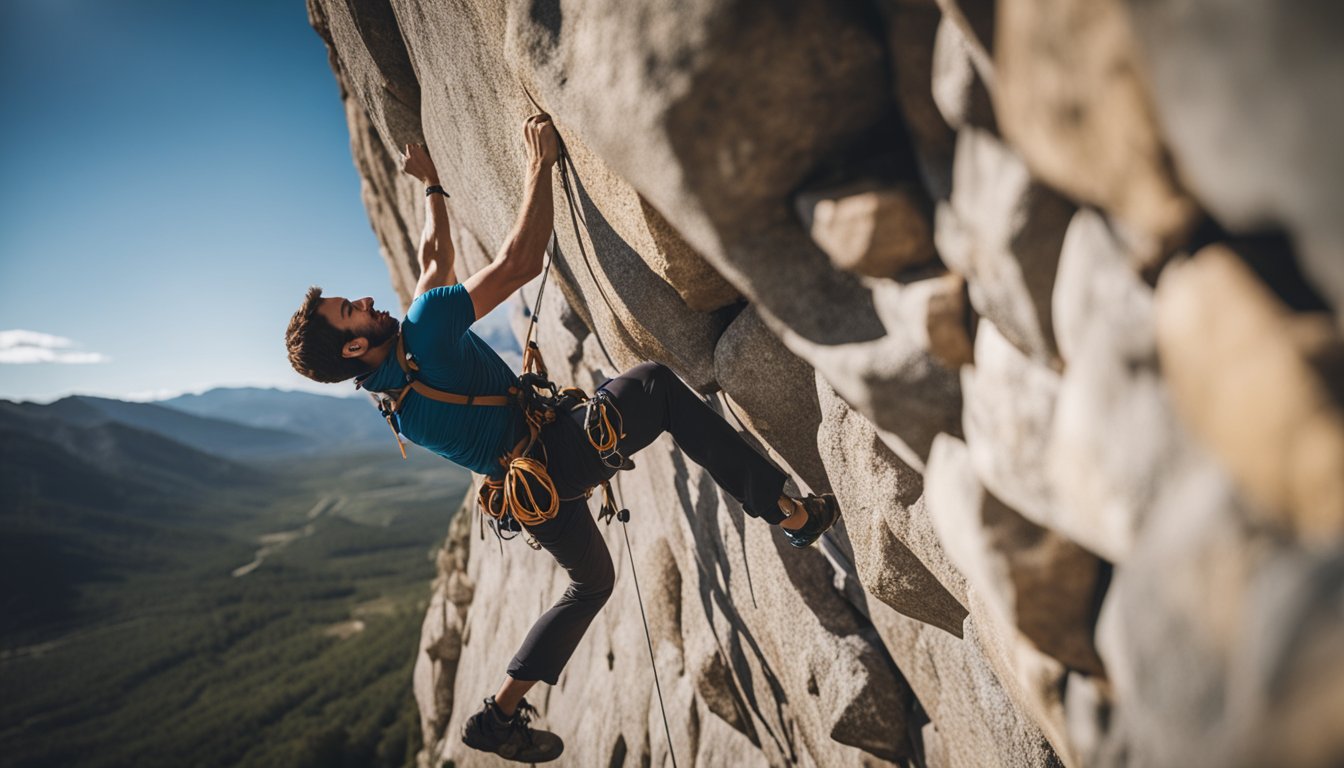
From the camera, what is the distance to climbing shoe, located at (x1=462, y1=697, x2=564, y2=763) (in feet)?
13.2

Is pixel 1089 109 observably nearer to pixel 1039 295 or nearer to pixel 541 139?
pixel 1039 295

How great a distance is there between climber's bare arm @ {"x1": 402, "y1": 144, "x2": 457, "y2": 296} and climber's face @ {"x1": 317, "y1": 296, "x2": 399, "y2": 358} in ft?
2.17

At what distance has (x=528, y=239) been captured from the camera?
3180 millimetres

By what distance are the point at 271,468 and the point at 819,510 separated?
232011 mm

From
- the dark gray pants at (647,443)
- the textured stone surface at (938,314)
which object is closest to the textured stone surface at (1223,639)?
the textured stone surface at (938,314)

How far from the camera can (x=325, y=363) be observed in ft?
9.96

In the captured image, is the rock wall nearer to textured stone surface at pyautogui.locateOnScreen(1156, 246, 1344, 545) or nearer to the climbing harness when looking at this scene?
textured stone surface at pyautogui.locateOnScreen(1156, 246, 1344, 545)

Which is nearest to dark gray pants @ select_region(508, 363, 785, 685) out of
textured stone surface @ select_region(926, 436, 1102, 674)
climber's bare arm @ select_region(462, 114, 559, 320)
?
climber's bare arm @ select_region(462, 114, 559, 320)

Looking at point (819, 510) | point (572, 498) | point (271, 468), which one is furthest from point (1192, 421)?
point (271, 468)

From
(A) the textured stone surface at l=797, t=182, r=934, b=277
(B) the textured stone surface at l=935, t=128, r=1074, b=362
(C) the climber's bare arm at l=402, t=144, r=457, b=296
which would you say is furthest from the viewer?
(C) the climber's bare arm at l=402, t=144, r=457, b=296

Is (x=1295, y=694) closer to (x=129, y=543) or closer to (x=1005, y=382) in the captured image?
(x=1005, y=382)

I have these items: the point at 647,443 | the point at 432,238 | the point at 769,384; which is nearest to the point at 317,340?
the point at 432,238

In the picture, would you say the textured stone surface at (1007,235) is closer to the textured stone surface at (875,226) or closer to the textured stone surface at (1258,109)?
the textured stone surface at (875,226)

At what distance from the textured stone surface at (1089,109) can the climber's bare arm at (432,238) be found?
11.3ft
